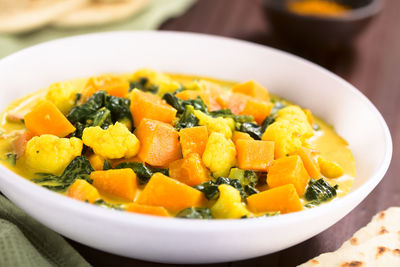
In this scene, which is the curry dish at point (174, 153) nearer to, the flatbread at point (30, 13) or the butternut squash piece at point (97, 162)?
the butternut squash piece at point (97, 162)

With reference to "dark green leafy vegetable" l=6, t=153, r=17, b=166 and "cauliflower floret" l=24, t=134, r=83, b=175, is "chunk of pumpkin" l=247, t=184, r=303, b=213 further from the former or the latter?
"dark green leafy vegetable" l=6, t=153, r=17, b=166

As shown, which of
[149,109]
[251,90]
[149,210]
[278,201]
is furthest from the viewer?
[251,90]

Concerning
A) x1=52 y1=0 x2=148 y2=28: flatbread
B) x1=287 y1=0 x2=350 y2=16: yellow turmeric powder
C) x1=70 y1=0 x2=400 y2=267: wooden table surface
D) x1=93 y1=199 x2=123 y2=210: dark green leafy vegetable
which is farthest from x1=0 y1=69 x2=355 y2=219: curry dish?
x1=287 y1=0 x2=350 y2=16: yellow turmeric powder

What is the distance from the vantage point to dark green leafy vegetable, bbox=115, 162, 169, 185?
3.39 m

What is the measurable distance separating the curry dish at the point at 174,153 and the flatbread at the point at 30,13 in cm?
162

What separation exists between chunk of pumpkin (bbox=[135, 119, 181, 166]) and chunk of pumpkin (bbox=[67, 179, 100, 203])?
46 centimetres

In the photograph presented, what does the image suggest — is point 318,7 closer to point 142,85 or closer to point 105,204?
point 142,85

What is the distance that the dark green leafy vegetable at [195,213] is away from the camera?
3.01 meters

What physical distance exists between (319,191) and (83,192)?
140cm

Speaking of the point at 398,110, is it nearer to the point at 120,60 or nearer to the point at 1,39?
the point at 120,60

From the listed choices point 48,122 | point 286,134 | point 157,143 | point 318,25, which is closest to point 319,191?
point 286,134

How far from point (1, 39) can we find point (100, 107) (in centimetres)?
205

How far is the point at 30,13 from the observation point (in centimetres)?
575

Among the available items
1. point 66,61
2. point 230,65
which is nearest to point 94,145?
point 66,61
